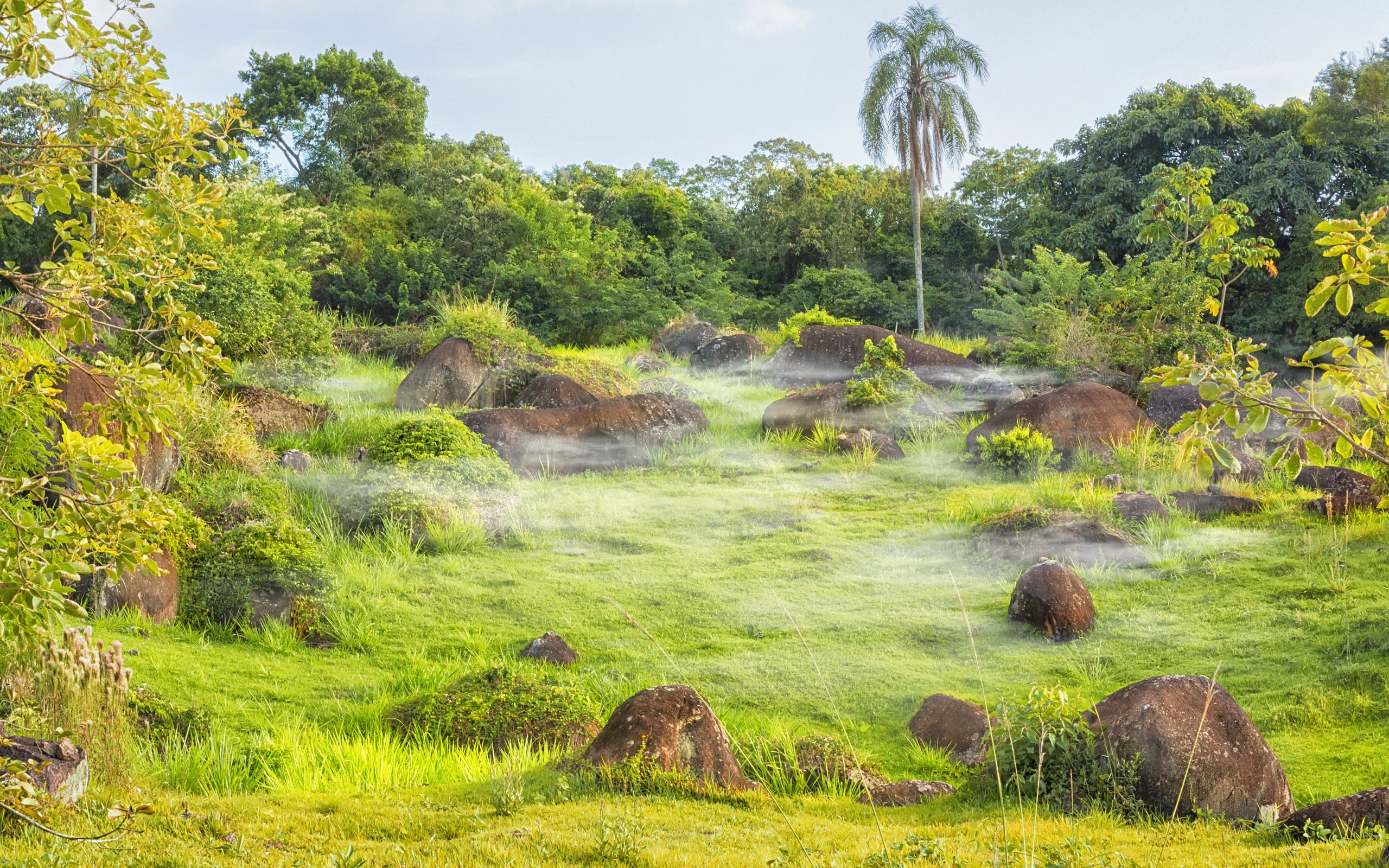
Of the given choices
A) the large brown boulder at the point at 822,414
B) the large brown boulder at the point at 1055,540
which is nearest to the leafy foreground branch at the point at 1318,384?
the large brown boulder at the point at 1055,540

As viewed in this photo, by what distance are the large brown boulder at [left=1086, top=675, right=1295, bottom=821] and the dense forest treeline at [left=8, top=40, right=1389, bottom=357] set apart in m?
12.3

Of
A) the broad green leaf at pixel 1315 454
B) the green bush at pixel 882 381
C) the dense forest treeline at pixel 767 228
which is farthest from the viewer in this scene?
the dense forest treeline at pixel 767 228

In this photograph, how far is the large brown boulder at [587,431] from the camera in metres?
11.3

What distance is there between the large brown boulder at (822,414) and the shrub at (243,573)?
7255 millimetres

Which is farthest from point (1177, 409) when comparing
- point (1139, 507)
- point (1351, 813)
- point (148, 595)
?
point (148, 595)

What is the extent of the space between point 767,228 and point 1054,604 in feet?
65.7

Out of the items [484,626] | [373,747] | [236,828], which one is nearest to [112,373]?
[236,828]

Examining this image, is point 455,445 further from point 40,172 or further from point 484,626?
point 40,172

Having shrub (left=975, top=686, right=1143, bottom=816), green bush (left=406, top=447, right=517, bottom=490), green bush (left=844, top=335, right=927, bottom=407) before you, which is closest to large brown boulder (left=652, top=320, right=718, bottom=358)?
green bush (left=844, top=335, right=927, bottom=407)

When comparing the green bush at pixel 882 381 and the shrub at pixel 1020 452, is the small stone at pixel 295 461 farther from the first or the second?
the shrub at pixel 1020 452

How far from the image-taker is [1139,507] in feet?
30.1

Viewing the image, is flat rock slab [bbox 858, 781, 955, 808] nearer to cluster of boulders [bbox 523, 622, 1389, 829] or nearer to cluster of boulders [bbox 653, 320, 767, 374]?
cluster of boulders [bbox 523, 622, 1389, 829]

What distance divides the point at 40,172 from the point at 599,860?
2555mm

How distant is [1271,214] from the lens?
20.7m
